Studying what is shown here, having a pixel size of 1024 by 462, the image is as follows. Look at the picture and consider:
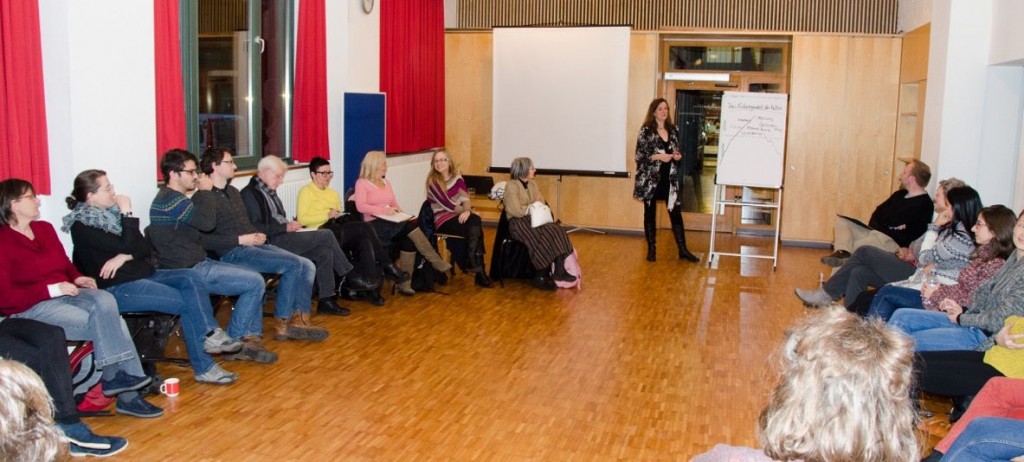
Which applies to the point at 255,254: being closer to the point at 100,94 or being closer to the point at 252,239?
the point at 252,239

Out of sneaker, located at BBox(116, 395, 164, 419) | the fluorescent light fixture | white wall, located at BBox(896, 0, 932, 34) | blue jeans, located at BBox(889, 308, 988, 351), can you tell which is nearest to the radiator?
sneaker, located at BBox(116, 395, 164, 419)

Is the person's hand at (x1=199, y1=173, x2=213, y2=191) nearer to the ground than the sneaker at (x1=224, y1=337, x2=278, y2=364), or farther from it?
farther from it

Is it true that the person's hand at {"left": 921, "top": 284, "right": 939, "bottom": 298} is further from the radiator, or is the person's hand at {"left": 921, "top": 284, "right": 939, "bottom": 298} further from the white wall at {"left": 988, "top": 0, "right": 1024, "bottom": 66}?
the radiator

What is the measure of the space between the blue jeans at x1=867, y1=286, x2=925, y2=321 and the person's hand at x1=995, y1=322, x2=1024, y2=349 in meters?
1.29

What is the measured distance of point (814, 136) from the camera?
10.6 metres

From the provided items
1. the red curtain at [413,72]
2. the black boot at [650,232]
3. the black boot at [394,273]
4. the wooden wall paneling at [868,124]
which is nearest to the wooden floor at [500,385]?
the black boot at [394,273]

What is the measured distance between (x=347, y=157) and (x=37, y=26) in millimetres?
3771

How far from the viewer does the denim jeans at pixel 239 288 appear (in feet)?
17.7

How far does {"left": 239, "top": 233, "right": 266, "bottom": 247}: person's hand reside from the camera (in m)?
5.86

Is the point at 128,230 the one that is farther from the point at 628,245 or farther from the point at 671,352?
the point at 628,245

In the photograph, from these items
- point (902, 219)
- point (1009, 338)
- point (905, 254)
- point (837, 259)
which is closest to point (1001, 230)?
point (1009, 338)

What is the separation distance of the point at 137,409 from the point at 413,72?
6319 mm

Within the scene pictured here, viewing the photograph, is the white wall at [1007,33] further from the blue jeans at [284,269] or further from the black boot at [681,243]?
the blue jeans at [284,269]

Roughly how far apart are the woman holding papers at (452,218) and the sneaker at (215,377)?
3.08 m
